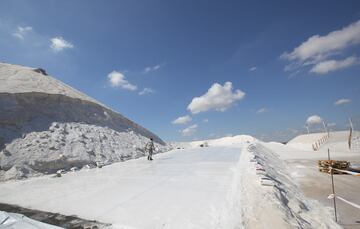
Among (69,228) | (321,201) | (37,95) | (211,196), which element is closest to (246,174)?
(321,201)

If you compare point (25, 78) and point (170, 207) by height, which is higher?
point (25, 78)

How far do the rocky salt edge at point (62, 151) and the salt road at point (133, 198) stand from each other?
4.67 ft

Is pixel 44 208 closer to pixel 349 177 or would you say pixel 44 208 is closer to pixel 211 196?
pixel 211 196

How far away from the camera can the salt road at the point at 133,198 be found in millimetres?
5164

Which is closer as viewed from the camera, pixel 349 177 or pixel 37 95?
pixel 349 177

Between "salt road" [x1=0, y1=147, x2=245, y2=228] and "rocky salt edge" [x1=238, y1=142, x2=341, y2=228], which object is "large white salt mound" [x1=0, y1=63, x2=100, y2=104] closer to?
"salt road" [x1=0, y1=147, x2=245, y2=228]

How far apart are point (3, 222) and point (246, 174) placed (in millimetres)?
9066

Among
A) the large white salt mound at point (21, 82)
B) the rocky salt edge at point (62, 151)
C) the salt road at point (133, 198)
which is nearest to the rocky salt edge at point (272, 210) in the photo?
the salt road at point (133, 198)

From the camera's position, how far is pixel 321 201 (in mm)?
9531

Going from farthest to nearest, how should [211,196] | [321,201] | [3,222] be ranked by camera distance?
[321,201] → [211,196] → [3,222]

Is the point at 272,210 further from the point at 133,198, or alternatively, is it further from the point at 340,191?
the point at 340,191

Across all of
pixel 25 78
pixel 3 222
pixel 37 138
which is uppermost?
pixel 25 78

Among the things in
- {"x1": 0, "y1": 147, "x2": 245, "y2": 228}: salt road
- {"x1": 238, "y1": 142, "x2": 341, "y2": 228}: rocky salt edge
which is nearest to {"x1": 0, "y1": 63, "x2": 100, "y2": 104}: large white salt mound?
{"x1": 0, "y1": 147, "x2": 245, "y2": 228}: salt road

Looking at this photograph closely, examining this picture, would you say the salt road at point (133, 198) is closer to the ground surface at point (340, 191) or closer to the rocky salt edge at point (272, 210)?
the rocky salt edge at point (272, 210)
